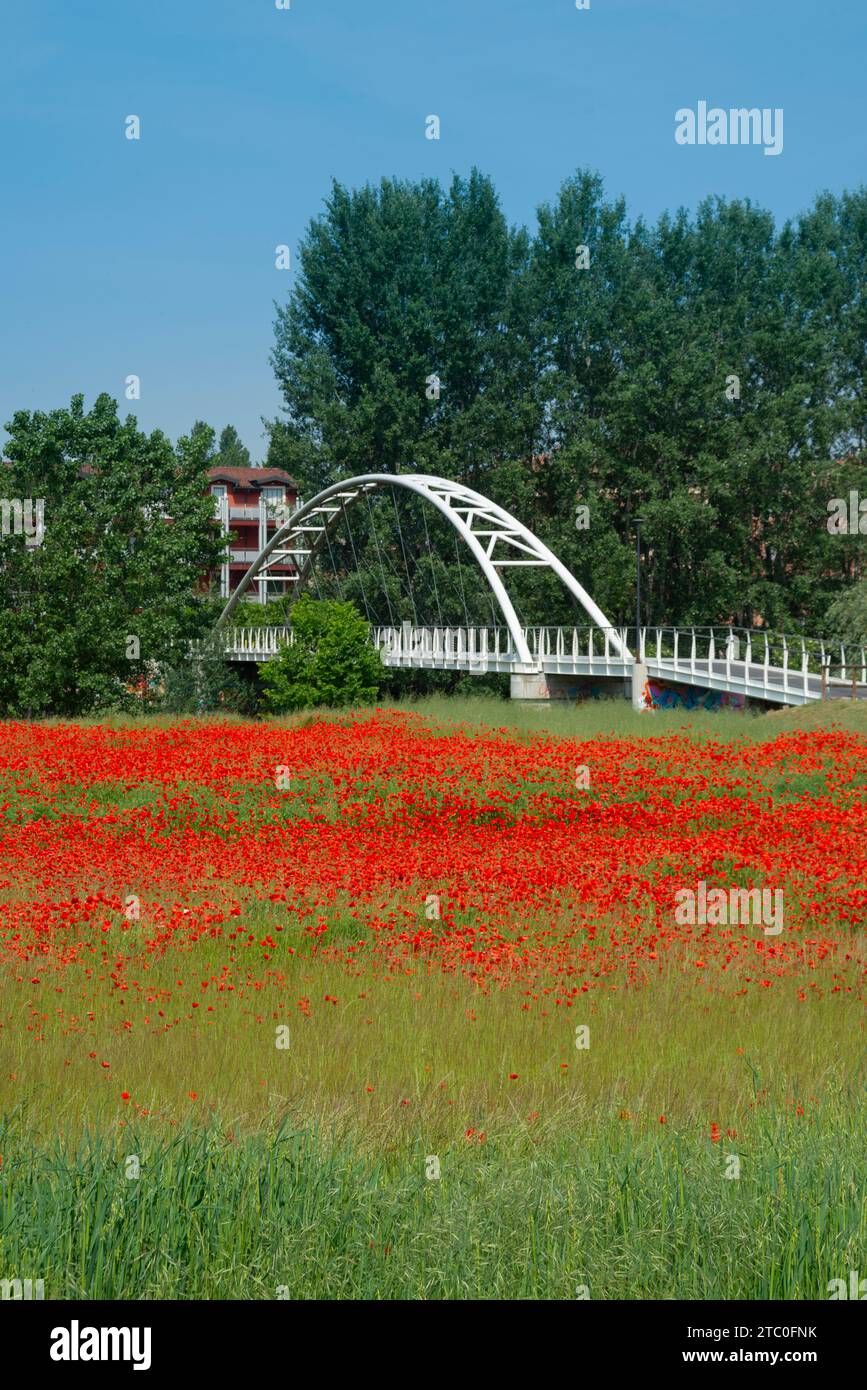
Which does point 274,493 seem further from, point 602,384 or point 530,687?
point 530,687

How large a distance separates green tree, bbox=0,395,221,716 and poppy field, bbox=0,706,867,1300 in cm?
2639

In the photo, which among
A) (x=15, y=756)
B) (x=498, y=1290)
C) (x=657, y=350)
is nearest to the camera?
(x=498, y=1290)

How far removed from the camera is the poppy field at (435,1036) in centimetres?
550

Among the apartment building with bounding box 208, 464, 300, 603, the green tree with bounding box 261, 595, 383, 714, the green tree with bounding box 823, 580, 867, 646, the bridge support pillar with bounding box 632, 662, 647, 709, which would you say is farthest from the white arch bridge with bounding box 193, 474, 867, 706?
the apartment building with bounding box 208, 464, 300, 603

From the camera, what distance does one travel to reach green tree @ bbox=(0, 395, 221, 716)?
47156mm

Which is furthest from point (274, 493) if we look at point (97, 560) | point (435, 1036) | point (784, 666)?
point (435, 1036)

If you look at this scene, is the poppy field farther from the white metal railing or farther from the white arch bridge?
the white arch bridge

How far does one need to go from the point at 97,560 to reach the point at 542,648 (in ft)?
48.7

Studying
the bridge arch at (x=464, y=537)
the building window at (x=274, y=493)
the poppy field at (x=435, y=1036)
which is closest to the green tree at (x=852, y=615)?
the bridge arch at (x=464, y=537)

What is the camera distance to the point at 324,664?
164 feet

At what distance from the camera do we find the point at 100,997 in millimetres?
10398

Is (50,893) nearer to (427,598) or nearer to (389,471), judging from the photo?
(427,598)

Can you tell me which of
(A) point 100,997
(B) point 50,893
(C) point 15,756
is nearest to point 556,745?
(C) point 15,756

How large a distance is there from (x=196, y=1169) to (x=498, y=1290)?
52.6 inches
